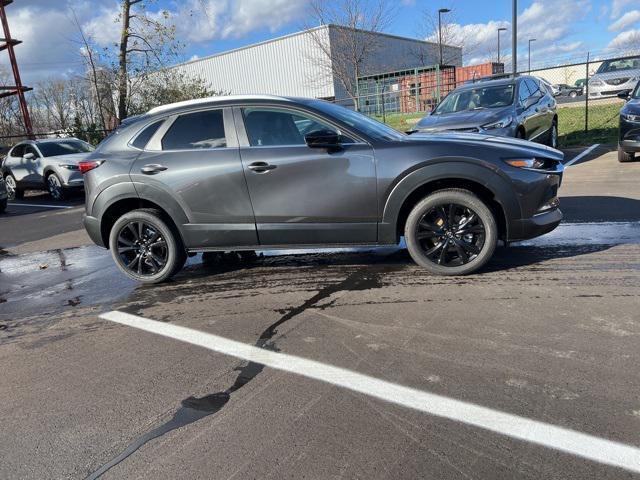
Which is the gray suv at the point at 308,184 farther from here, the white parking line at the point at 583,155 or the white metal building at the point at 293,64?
the white metal building at the point at 293,64

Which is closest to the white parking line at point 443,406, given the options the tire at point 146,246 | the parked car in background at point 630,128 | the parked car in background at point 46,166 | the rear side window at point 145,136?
the tire at point 146,246

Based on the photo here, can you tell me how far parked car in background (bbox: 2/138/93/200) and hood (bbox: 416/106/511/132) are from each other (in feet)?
29.7

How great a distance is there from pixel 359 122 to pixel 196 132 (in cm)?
164

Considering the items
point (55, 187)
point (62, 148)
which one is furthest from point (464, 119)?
point (62, 148)

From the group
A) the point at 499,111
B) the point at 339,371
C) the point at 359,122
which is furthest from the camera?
the point at 499,111

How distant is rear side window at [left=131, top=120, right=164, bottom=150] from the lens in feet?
17.6

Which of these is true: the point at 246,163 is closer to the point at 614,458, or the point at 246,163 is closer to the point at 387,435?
the point at 387,435

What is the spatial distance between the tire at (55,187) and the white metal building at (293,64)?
2091 cm

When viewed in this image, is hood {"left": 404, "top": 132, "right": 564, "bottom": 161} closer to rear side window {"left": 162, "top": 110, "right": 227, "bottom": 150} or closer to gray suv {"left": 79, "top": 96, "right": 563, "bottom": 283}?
gray suv {"left": 79, "top": 96, "right": 563, "bottom": 283}

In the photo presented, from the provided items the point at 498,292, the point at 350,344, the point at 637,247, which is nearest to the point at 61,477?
the point at 350,344

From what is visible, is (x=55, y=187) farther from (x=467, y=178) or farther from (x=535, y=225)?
(x=535, y=225)

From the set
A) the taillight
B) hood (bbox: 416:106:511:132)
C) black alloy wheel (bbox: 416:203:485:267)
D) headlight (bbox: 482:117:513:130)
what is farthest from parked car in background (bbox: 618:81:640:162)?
the taillight

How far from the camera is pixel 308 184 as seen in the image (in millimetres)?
4918

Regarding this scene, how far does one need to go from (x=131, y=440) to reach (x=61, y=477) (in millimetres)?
367
